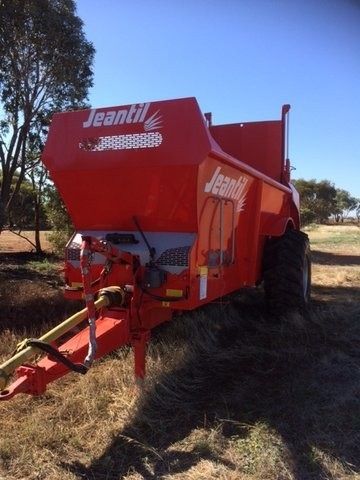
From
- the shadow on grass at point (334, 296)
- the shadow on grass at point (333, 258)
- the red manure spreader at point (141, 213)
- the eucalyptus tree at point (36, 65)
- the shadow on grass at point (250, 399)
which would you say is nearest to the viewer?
the shadow on grass at point (250, 399)

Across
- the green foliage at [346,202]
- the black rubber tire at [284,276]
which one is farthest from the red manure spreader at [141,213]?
the green foliage at [346,202]

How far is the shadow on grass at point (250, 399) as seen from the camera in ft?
11.2

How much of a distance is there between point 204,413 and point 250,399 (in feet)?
1.37

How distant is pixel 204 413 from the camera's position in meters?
4.02

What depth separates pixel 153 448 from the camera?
11.8 feet

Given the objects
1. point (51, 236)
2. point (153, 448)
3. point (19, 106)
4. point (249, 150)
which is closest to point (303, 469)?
point (153, 448)

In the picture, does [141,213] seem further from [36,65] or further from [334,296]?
[36,65]

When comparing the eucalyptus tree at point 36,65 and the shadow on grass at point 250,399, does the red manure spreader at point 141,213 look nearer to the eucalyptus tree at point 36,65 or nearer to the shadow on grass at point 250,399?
the shadow on grass at point 250,399

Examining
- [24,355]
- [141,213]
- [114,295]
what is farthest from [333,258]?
[24,355]

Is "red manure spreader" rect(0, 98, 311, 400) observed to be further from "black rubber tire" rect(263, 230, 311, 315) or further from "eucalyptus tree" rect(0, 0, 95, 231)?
"eucalyptus tree" rect(0, 0, 95, 231)

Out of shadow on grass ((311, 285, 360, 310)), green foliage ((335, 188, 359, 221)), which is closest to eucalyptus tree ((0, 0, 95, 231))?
shadow on grass ((311, 285, 360, 310))

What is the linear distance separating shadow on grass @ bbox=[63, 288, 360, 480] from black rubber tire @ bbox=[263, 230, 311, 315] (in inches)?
12.2

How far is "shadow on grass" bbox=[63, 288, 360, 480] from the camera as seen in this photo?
3416mm

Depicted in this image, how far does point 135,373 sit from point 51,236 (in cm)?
1218
